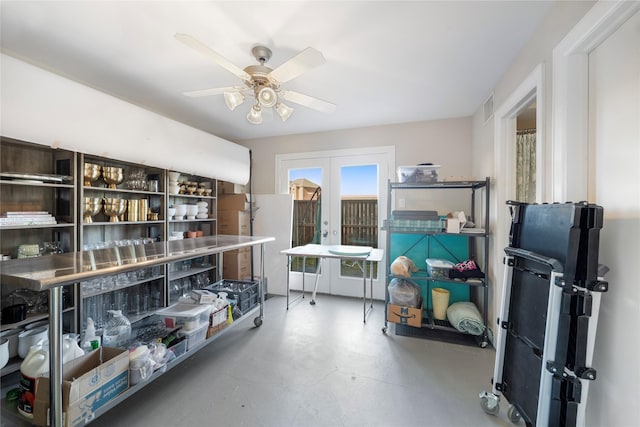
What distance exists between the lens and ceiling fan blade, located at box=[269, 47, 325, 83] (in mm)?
1486

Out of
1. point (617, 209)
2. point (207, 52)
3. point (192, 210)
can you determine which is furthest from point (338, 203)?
point (617, 209)

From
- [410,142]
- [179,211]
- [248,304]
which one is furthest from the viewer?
[410,142]

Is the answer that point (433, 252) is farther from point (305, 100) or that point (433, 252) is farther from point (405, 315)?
point (305, 100)

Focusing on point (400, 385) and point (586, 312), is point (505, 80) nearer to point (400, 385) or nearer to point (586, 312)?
point (586, 312)

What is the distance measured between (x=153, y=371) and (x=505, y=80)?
139 inches

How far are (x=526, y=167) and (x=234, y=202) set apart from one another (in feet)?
12.5

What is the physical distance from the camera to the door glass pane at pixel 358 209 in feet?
12.6

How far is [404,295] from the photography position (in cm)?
278

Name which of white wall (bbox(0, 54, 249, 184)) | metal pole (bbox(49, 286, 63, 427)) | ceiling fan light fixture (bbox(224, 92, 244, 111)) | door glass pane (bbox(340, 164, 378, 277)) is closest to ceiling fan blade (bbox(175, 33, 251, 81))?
ceiling fan light fixture (bbox(224, 92, 244, 111))

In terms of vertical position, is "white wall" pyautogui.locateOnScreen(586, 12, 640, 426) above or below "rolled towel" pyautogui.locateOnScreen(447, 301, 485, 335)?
above

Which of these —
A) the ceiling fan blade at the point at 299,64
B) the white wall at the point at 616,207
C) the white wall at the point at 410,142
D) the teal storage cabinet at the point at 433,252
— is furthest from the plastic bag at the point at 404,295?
the ceiling fan blade at the point at 299,64

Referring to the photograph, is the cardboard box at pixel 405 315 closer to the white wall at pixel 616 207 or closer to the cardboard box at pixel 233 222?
the white wall at pixel 616 207

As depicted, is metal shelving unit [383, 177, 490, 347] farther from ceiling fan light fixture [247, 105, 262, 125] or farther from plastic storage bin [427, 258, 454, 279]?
ceiling fan light fixture [247, 105, 262, 125]

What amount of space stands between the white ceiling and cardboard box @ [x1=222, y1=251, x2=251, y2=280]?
84.9 inches
